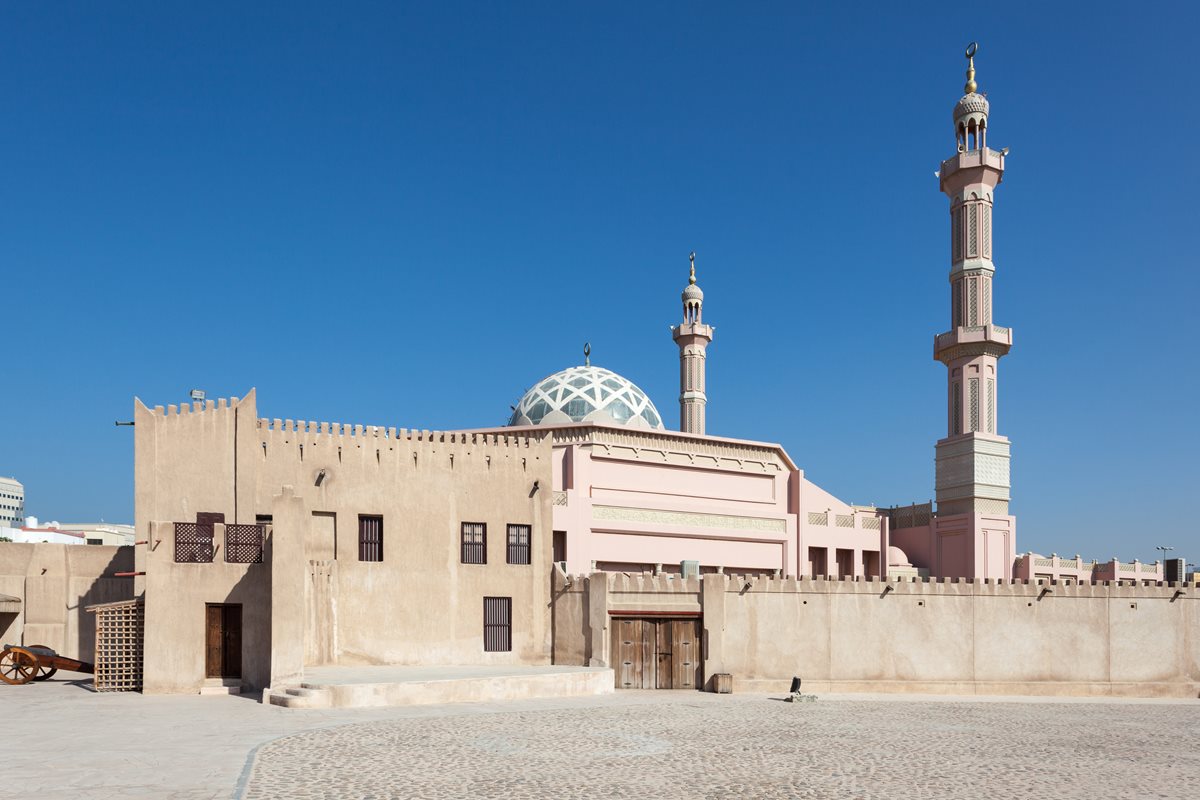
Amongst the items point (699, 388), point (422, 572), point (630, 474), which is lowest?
point (422, 572)

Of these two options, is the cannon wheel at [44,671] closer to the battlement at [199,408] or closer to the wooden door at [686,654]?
the battlement at [199,408]

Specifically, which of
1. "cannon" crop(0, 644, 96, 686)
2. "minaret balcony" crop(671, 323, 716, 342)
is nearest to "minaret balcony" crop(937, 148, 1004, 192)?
"minaret balcony" crop(671, 323, 716, 342)

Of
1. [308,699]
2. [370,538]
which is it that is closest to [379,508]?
[370,538]

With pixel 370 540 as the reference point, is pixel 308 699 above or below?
below

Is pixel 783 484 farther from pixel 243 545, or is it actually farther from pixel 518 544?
pixel 243 545

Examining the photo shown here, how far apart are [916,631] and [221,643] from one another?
15.2 metres

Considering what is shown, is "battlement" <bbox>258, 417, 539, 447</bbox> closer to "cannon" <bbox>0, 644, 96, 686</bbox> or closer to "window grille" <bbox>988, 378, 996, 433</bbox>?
"cannon" <bbox>0, 644, 96, 686</bbox>

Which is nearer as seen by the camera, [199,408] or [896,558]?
[199,408]

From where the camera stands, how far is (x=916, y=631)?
24.5m

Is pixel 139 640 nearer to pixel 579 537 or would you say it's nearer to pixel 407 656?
pixel 407 656

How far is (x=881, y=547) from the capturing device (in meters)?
35.8

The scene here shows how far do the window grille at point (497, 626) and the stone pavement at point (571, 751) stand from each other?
16.3 feet

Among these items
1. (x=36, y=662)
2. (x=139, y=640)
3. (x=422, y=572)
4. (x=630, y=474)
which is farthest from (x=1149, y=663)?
(x=36, y=662)

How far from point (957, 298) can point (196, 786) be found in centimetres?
3150
